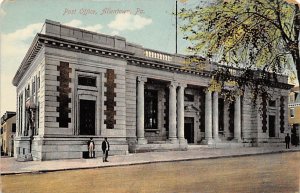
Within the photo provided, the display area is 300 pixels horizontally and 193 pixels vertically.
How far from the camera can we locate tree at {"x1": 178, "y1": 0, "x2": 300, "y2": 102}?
6578 mm

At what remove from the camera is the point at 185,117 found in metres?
11.7

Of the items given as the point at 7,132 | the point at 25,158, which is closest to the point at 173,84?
the point at 25,158

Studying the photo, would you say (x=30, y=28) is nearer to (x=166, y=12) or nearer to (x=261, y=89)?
(x=166, y=12)

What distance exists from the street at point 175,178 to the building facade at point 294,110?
606 millimetres

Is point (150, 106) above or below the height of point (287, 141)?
above

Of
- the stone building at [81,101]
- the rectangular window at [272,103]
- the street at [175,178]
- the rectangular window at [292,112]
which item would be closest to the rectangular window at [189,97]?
the stone building at [81,101]

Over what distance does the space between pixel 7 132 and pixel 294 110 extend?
594 centimetres

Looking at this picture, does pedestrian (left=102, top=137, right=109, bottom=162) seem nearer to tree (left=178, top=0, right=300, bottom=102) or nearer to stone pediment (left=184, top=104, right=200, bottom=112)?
tree (left=178, top=0, right=300, bottom=102)

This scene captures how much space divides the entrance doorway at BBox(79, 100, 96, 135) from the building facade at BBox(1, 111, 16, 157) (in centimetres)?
122

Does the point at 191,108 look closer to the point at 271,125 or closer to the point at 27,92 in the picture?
the point at 271,125

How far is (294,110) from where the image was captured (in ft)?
24.5

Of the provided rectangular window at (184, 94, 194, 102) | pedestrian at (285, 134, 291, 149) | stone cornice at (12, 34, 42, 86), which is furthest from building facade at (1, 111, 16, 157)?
rectangular window at (184, 94, 194, 102)

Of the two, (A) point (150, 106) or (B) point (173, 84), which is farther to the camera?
(B) point (173, 84)

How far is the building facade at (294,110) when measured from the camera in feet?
22.6
